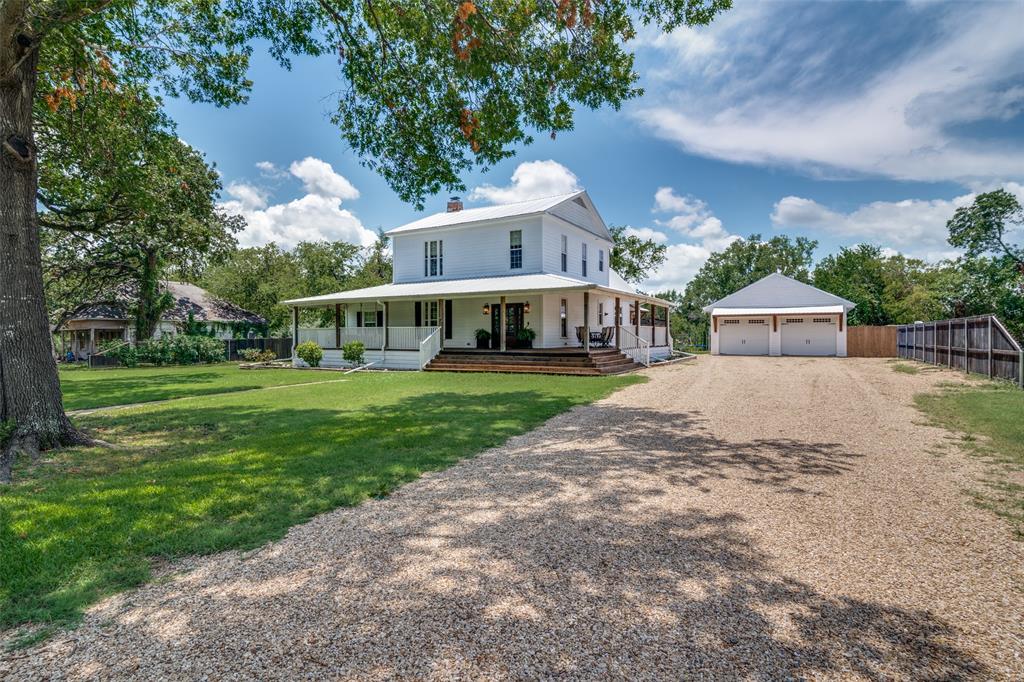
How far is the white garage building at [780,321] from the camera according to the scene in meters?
27.0

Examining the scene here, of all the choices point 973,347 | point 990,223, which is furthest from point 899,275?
point 973,347

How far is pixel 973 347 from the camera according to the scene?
14406mm

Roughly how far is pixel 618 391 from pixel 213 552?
9923 millimetres

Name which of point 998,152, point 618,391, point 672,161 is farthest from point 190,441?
point 672,161

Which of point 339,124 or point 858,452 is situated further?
point 339,124

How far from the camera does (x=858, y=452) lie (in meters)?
6.09

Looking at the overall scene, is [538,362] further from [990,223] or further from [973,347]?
[990,223]

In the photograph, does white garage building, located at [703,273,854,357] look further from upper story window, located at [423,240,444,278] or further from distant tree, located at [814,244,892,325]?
upper story window, located at [423,240,444,278]

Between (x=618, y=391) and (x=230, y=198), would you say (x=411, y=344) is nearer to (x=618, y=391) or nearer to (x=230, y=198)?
(x=618, y=391)

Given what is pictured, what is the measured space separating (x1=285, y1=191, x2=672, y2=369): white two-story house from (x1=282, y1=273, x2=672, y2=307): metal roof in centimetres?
5

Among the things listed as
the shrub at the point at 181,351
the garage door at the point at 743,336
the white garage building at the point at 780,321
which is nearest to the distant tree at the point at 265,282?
the shrub at the point at 181,351

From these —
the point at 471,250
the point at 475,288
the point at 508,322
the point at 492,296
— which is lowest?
the point at 508,322

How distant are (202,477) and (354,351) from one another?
15.6m

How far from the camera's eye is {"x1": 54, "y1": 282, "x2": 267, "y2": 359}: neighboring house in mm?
28906
